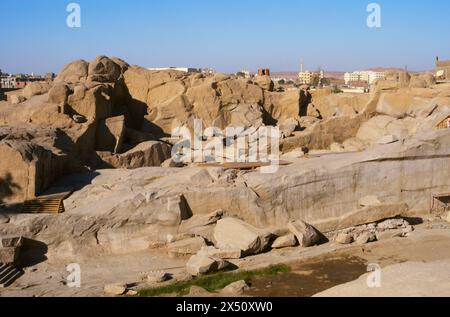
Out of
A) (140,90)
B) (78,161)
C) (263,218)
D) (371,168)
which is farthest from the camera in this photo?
(140,90)

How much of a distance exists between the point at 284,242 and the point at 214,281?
2192 mm

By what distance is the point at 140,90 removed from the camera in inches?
852

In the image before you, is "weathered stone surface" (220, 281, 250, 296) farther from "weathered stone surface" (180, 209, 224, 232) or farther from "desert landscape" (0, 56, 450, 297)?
"weathered stone surface" (180, 209, 224, 232)

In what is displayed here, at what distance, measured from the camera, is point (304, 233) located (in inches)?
437

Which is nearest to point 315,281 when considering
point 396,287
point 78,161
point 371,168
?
point 396,287

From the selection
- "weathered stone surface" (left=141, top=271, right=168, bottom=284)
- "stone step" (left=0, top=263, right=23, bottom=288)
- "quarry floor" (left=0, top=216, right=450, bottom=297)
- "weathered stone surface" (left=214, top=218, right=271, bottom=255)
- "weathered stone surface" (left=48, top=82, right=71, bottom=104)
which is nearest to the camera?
"quarry floor" (left=0, top=216, right=450, bottom=297)

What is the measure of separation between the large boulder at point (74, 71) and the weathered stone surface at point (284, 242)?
10.6 metres

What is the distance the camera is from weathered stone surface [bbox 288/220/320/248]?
1110 cm

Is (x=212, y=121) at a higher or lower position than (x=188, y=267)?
higher

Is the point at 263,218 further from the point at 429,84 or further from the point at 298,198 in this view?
the point at 429,84

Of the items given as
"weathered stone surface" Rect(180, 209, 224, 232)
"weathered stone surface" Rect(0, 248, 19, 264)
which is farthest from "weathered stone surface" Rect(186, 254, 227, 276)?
"weathered stone surface" Rect(0, 248, 19, 264)

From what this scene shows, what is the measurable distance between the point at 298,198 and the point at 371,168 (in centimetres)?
200

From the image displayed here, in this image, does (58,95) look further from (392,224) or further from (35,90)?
(392,224)

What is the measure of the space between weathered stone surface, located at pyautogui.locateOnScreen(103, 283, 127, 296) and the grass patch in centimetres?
30
